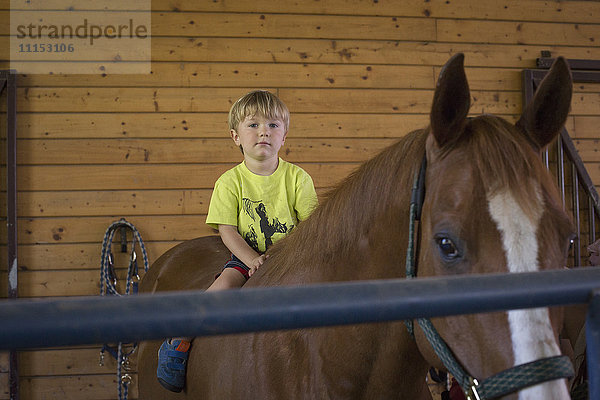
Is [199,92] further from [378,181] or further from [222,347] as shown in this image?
[378,181]

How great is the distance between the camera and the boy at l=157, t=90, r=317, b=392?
5.96 feet

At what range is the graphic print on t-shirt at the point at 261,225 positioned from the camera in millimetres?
1804

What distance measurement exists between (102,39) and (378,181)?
2.92m

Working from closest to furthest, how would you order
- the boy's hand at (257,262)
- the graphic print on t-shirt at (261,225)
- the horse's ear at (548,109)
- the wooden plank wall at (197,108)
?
the horse's ear at (548,109)
the boy's hand at (257,262)
the graphic print on t-shirt at (261,225)
the wooden plank wall at (197,108)

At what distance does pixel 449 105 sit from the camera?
34.3 inches

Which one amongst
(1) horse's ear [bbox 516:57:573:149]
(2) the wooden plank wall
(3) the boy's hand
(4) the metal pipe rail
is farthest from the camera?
(2) the wooden plank wall

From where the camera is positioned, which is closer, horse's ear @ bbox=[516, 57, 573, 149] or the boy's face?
horse's ear @ bbox=[516, 57, 573, 149]

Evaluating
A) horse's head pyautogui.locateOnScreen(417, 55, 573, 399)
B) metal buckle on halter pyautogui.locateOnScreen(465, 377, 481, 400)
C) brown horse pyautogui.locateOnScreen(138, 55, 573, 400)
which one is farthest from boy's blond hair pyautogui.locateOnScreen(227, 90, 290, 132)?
metal buckle on halter pyautogui.locateOnScreen(465, 377, 481, 400)

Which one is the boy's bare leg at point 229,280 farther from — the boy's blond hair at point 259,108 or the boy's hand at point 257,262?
the boy's blond hair at point 259,108

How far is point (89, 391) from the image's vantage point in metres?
3.19

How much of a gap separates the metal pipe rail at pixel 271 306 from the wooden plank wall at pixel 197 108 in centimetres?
293

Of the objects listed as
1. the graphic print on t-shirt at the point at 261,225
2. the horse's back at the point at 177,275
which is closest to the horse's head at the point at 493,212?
the graphic print on t-shirt at the point at 261,225

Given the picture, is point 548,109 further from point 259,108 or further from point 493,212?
point 259,108

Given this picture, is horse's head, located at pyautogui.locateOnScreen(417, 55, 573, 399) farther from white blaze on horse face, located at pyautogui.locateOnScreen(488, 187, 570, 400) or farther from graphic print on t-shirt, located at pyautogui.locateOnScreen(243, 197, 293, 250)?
graphic print on t-shirt, located at pyautogui.locateOnScreen(243, 197, 293, 250)
